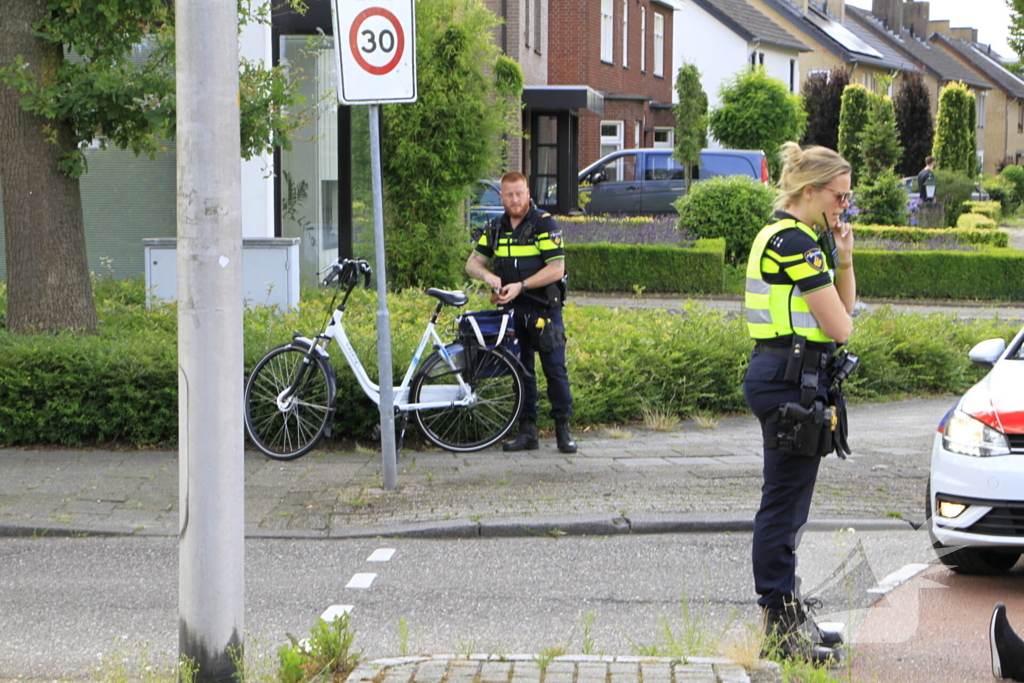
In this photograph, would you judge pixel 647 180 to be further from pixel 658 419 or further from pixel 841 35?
pixel 841 35

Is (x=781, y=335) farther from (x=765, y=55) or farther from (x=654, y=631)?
(x=765, y=55)

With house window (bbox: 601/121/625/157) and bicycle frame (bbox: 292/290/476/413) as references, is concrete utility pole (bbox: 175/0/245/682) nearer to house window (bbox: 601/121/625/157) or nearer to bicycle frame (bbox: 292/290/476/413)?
bicycle frame (bbox: 292/290/476/413)

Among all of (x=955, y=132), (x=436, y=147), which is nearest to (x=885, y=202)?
(x=436, y=147)

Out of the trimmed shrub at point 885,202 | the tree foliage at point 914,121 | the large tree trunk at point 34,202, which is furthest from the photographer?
the tree foliage at point 914,121

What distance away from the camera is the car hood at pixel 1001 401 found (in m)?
5.21

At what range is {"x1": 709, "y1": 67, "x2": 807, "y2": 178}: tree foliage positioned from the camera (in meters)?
40.5

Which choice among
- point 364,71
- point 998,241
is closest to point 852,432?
point 364,71

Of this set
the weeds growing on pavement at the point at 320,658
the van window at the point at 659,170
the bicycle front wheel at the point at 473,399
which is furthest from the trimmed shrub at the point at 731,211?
the weeds growing on pavement at the point at 320,658

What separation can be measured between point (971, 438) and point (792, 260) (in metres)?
1.64

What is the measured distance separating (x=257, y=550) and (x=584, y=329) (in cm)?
506

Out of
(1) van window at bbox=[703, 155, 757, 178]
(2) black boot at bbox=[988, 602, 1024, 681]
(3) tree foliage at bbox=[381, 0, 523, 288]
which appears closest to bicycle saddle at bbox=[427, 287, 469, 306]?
(2) black boot at bbox=[988, 602, 1024, 681]

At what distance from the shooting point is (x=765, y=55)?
175 ft

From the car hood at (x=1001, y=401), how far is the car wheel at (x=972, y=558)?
1.31 feet

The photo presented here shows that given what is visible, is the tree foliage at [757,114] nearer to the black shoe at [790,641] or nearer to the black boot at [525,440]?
the black boot at [525,440]
